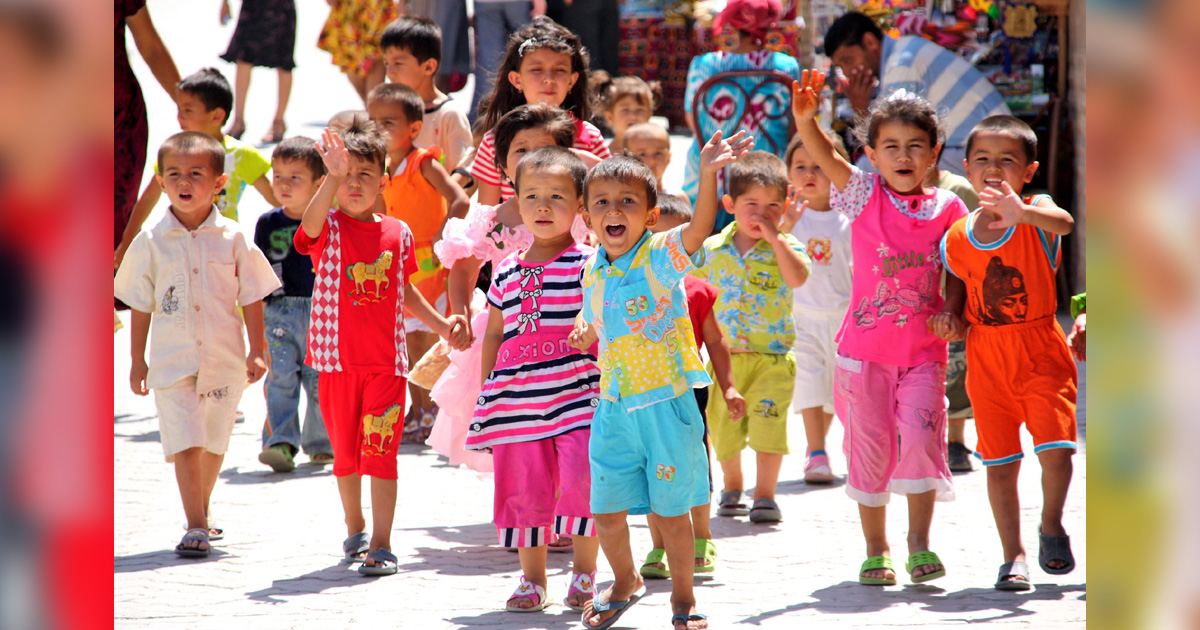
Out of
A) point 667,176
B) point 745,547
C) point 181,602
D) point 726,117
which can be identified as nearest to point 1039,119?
point 726,117

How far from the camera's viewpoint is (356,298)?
5047 mm

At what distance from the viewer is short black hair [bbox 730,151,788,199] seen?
5324 millimetres

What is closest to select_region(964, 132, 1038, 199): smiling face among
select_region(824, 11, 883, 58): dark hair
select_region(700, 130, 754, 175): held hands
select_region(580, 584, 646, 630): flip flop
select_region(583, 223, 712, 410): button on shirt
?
select_region(700, 130, 754, 175): held hands

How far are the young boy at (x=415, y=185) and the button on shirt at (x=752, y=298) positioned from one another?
5.26 ft

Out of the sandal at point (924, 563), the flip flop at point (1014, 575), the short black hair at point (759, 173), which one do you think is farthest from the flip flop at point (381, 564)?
the flip flop at point (1014, 575)

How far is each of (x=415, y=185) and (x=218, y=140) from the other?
3.53ft

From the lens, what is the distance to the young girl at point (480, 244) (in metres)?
5.12

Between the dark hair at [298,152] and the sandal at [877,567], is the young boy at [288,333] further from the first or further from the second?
the sandal at [877,567]

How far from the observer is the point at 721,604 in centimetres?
444

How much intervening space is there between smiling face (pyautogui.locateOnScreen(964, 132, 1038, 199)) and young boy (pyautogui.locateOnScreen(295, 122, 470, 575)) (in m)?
2.02

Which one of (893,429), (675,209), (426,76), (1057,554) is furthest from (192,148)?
(1057,554)

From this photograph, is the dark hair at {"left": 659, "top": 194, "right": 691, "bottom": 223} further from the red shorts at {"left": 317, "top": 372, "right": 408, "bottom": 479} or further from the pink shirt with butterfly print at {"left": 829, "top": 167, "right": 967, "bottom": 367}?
the red shorts at {"left": 317, "top": 372, "right": 408, "bottom": 479}
